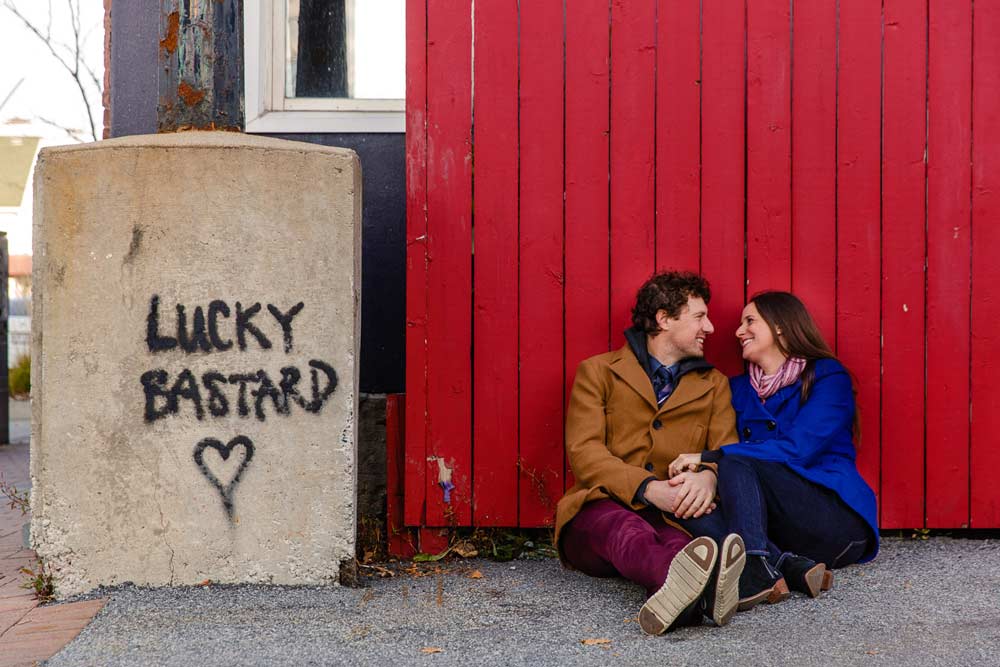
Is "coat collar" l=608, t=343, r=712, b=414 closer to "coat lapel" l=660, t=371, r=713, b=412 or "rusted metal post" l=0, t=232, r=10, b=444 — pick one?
"coat lapel" l=660, t=371, r=713, b=412

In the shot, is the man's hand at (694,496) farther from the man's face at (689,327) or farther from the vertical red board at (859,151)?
the vertical red board at (859,151)

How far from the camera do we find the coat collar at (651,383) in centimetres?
352

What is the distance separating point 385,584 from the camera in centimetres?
338

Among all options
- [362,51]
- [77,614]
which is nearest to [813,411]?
[77,614]

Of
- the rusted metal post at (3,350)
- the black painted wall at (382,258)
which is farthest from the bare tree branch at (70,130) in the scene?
the black painted wall at (382,258)

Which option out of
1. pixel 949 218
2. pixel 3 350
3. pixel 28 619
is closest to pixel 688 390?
pixel 949 218

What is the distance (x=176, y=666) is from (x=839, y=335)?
2.67m

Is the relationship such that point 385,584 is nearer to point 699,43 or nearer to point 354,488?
point 354,488

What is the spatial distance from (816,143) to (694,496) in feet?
5.05

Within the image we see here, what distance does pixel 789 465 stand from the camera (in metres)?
3.31

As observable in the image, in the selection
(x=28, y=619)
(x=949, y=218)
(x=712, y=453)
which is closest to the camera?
(x=28, y=619)

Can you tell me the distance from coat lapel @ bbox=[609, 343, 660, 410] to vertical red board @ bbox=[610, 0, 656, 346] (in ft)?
1.24

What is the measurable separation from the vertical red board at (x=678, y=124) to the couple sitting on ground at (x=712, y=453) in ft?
0.86

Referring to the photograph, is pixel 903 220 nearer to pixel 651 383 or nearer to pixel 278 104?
pixel 651 383
